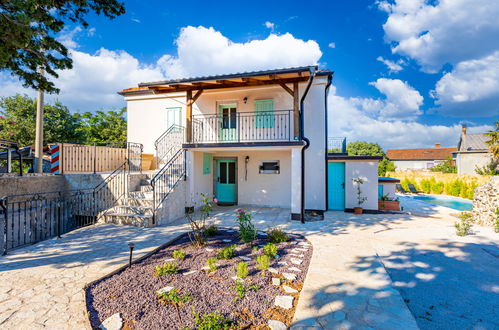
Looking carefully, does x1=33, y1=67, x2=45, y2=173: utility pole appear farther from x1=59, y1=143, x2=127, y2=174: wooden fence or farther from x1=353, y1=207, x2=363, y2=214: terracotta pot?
x1=353, y1=207, x2=363, y2=214: terracotta pot

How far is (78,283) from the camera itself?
3.42m

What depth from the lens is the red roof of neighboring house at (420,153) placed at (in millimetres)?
38950

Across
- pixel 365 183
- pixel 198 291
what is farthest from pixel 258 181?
pixel 198 291

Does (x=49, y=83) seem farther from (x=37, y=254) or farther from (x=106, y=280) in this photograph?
(x=106, y=280)

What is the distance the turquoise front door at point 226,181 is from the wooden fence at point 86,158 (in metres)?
5.26

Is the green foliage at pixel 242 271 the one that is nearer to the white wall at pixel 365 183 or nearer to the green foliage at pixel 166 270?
the green foliage at pixel 166 270

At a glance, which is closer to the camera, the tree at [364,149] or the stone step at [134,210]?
the stone step at [134,210]

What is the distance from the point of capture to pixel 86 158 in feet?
31.2

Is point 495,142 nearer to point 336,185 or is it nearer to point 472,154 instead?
point 472,154

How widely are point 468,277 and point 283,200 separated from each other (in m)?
6.75

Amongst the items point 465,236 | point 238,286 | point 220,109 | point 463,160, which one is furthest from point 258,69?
point 463,160

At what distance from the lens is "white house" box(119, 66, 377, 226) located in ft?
27.4

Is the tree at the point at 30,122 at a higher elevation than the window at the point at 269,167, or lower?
higher

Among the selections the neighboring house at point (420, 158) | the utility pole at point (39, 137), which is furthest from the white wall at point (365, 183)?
the neighboring house at point (420, 158)
